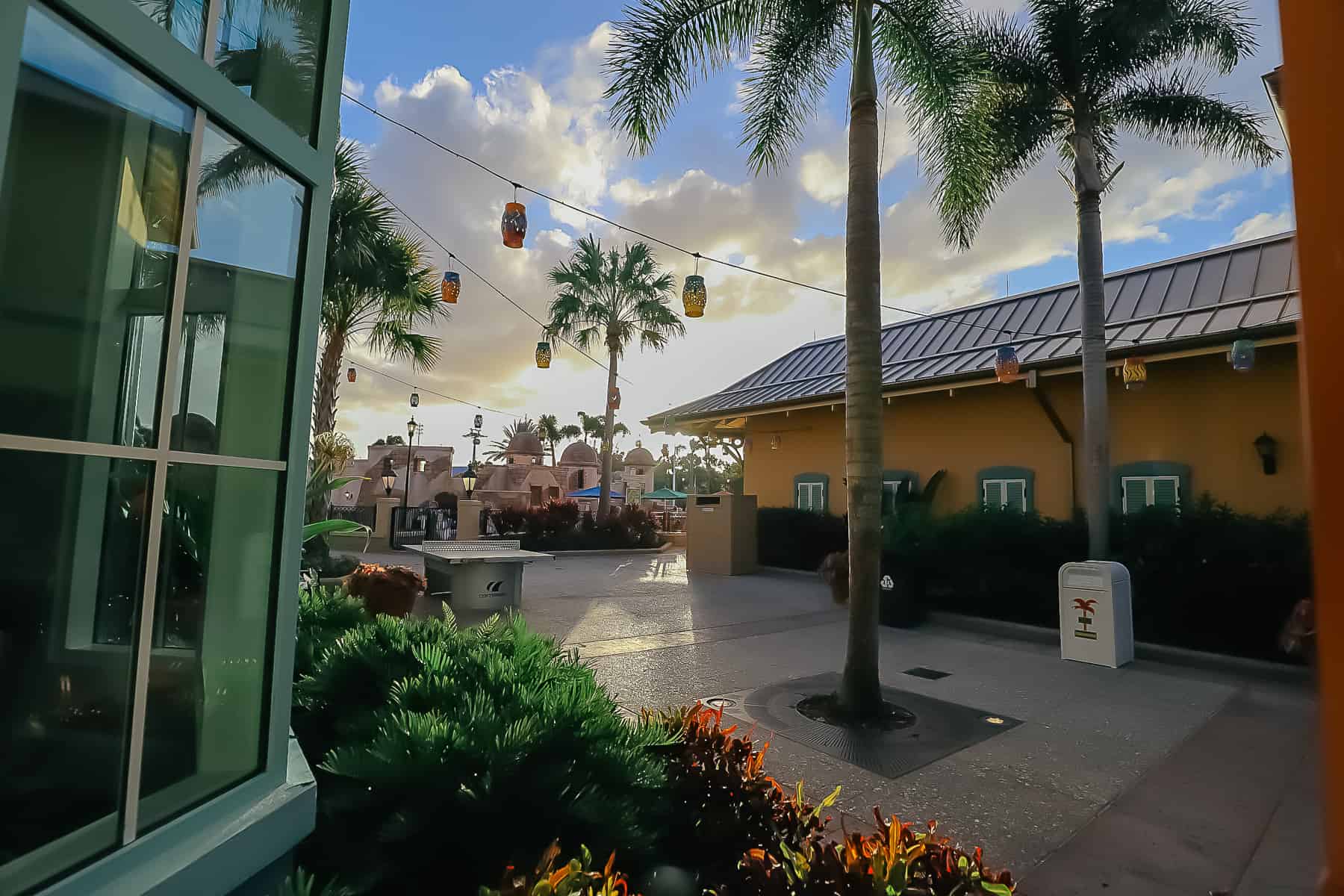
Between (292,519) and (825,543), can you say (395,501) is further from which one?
(292,519)

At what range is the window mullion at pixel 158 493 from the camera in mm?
1576

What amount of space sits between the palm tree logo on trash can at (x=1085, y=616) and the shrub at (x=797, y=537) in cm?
617

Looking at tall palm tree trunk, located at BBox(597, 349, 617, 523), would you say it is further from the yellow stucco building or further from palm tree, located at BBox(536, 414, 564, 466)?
palm tree, located at BBox(536, 414, 564, 466)

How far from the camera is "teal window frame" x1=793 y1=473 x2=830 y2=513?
15.3 metres

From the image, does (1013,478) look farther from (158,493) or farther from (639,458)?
(639,458)

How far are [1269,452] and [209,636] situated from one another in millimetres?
12177

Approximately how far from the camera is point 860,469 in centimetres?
543

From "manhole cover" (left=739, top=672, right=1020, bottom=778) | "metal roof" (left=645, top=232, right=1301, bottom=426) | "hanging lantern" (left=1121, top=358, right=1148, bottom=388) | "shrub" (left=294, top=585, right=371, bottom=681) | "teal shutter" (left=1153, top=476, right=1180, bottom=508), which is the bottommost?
"manhole cover" (left=739, top=672, right=1020, bottom=778)

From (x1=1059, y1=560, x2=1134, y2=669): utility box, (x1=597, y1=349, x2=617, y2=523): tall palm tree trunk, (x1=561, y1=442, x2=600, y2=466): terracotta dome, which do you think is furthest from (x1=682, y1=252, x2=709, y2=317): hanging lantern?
(x1=561, y1=442, x2=600, y2=466): terracotta dome

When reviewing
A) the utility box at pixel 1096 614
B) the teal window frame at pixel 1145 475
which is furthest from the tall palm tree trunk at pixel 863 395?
the teal window frame at pixel 1145 475

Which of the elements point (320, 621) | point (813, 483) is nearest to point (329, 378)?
point (320, 621)

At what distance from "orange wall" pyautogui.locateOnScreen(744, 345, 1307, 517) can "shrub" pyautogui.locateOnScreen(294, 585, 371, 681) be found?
9189mm

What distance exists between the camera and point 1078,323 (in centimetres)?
1206

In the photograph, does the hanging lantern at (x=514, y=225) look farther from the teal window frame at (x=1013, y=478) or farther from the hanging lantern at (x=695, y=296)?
the teal window frame at (x=1013, y=478)
